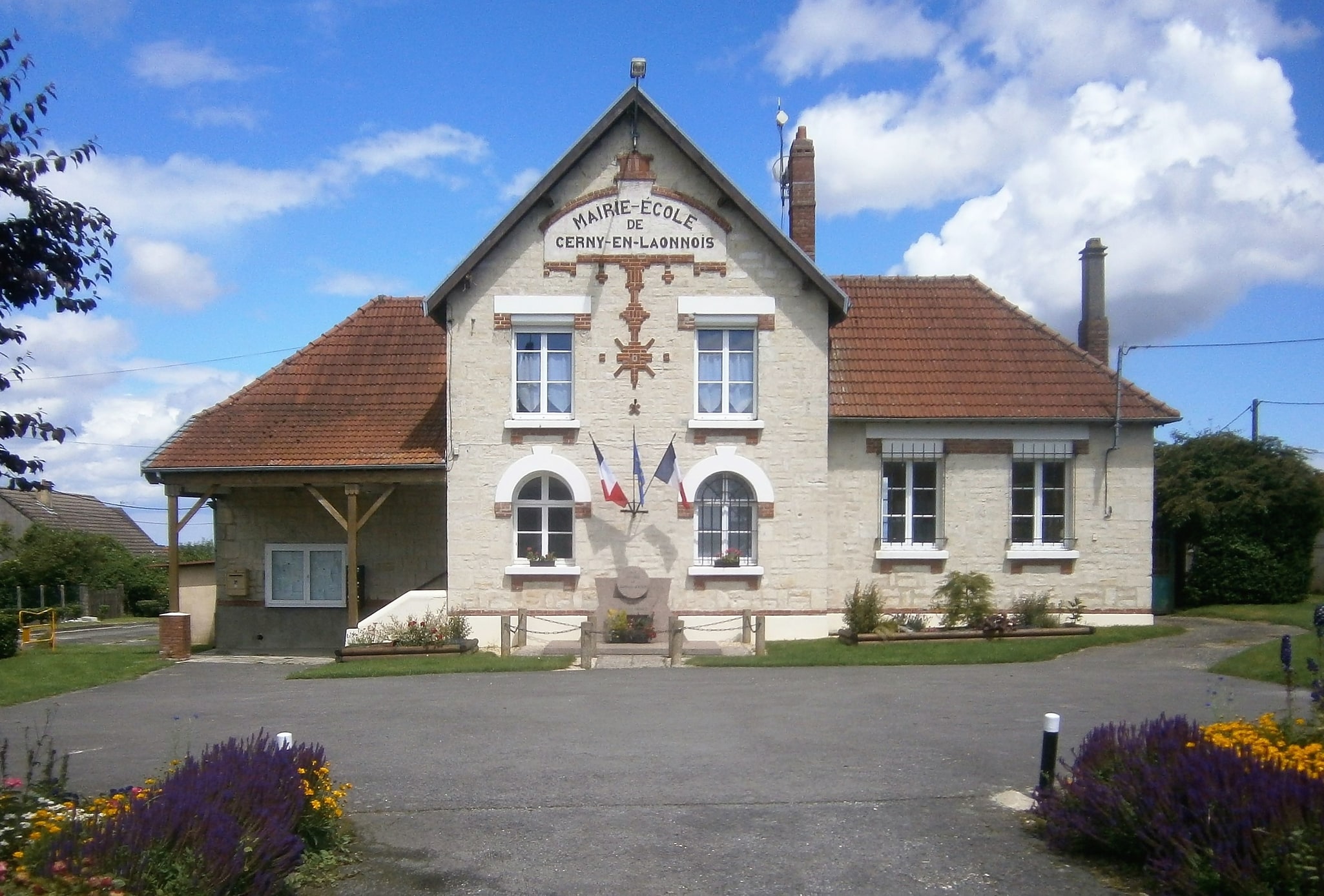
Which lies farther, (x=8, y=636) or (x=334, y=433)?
(x=8, y=636)

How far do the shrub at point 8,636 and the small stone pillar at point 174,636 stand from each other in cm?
333

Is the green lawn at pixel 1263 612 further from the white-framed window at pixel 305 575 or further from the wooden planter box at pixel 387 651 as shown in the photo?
the white-framed window at pixel 305 575

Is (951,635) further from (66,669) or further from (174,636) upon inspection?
(66,669)

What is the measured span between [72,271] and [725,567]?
14.2m

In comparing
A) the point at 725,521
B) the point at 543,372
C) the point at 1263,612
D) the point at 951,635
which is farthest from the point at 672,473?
the point at 1263,612

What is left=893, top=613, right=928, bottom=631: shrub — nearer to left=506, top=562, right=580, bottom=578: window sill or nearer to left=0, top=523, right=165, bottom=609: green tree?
left=506, top=562, right=580, bottom=578: window sill

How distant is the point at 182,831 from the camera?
18.8 feet

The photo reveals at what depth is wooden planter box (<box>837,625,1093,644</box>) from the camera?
18156 mm

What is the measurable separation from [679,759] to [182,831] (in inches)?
189

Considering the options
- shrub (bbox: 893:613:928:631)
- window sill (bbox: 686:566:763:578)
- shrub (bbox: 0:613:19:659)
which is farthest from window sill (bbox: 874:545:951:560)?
shrub (bbox: 0:613:19:659)

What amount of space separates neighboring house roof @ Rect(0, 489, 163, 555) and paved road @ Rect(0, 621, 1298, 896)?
36265 mm

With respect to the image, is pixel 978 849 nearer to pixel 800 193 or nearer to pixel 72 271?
pixel 72 271

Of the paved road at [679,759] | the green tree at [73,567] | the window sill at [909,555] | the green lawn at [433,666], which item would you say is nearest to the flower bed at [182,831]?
the paved road at [679,759]

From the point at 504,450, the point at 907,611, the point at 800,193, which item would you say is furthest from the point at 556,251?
the point at 907,611
